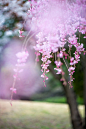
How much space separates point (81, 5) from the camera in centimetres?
141

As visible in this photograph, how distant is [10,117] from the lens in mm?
5348

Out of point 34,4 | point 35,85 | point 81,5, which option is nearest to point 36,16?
point 34,4

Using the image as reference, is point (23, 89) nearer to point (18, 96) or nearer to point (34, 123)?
point (18, 96)

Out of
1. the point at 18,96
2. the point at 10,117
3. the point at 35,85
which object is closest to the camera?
the point at 10,117

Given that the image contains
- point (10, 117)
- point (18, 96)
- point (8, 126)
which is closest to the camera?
point (8, 126)

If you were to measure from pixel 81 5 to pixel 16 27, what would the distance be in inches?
105

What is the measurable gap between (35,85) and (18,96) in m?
2.00

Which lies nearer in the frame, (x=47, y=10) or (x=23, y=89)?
(x=47, y=10)

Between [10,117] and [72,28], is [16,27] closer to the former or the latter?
[72,28]

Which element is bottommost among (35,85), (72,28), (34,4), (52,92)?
(52,92)

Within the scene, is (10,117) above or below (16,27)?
below

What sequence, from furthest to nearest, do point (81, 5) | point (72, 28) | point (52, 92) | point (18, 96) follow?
point (52, 92) → point (18, 96) → point (81, 5) → point (72, 28)

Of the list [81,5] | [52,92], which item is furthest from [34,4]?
[52,92]

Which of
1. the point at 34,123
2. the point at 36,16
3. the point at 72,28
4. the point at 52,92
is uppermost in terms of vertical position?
the point at 36,16
